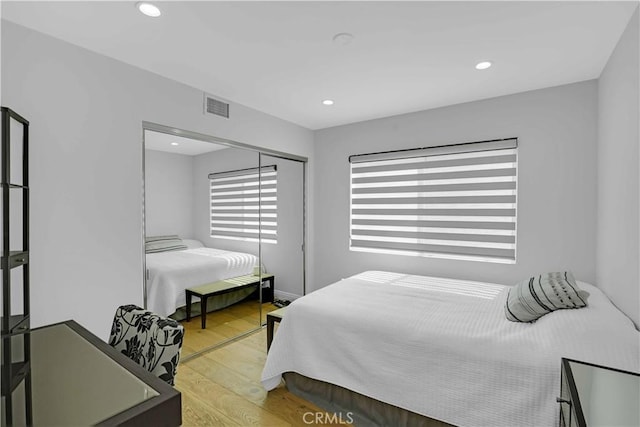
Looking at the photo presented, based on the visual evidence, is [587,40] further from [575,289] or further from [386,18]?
[575,289]

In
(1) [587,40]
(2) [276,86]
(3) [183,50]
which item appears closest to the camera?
(1) [587,40]

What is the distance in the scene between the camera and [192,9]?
1.79 meters

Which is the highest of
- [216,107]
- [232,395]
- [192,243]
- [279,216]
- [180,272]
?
[216,107]

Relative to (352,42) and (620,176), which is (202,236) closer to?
(352,42)

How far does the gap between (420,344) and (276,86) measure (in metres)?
2.39

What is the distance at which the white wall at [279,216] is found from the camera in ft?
9.75

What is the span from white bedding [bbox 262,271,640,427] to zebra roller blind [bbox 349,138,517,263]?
0.83 m

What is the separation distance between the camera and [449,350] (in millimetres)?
1821

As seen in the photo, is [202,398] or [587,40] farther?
[202,398]

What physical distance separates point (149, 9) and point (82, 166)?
44.7 inches

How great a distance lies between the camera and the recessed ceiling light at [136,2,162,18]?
1.75m

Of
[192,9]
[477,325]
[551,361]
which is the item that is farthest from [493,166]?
[192,9]

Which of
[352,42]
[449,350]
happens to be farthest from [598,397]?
[352,42]

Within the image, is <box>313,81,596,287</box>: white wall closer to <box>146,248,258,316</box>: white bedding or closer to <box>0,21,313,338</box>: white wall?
<box>146,248,258,316</box>: white bedding
